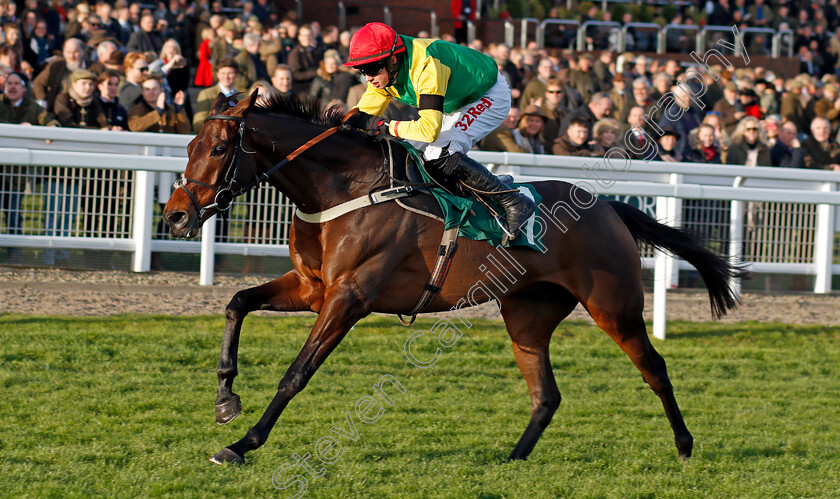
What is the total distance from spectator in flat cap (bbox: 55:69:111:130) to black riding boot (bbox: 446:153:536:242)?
4206 mm

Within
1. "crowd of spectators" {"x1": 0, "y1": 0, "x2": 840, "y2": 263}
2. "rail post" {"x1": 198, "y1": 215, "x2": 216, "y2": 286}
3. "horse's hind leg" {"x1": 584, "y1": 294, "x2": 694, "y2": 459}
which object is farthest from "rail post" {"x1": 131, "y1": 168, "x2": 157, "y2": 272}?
"horse's hind leg" {"x1": 584, "y1": 294, "x2": 694, "y2": 459}

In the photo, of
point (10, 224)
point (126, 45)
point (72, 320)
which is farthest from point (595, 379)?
point (126, 45)

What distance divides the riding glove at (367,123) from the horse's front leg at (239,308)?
0.71 metres

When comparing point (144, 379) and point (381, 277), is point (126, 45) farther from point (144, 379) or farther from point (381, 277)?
point (381, 277)

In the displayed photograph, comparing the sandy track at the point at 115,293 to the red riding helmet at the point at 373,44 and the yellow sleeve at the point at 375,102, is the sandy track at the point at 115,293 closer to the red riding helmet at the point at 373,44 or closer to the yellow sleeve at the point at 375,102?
the yellow sleeve at the point at 375,102

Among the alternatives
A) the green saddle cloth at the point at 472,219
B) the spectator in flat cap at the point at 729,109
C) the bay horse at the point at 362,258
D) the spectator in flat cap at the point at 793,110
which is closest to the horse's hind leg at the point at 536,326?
the bay horse at the point at 362,258

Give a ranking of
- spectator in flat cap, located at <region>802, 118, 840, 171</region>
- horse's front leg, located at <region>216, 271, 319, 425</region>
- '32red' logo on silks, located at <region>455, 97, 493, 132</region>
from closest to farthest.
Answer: horse's front leg, located at <region>216, 271, 319, 425</region> → '32red' logo on silks, located at <region>455, 97, 493, 132</region> → spectator in flat cap, located at <region>802, 118, 840, 171</region>

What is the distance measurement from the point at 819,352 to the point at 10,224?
5.70m

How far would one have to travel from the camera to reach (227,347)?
13.6 ft

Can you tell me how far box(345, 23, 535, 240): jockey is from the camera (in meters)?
4.08

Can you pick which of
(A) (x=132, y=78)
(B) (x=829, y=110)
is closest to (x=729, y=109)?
(B) (x=829, y=110)

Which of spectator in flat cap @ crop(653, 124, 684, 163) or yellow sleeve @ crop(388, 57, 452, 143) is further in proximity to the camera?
spectator in flat cap @ crop(653, 124, 684, 163)

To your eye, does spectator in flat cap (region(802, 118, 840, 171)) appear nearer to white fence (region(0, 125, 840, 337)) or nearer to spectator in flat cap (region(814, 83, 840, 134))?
white fence (region(0, 125, 840, 337))

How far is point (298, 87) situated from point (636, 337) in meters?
6.06
